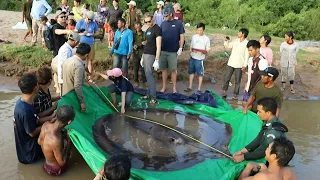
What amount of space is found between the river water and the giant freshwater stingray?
0.55 meters

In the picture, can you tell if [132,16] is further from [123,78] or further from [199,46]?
[123,78]

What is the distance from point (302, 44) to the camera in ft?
51.5

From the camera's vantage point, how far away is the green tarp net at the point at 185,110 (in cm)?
441

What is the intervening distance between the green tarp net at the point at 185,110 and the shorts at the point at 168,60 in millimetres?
1205

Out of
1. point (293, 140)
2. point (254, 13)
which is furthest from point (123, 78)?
point (254, 13)

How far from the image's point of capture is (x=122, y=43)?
8164mm

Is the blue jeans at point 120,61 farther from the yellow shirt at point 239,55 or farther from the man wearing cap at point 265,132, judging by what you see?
the man wearing cap at point 265,132

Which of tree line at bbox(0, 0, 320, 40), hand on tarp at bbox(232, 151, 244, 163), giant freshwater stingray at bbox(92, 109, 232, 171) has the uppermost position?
tree line at bbox(0, 0, 320, 40)

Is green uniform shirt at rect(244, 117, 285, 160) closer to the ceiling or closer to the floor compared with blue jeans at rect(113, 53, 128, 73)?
closer to the floor

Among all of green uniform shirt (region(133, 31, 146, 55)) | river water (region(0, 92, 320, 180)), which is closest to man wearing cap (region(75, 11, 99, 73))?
green uniform shirt (region(133, 31, 146, 55))

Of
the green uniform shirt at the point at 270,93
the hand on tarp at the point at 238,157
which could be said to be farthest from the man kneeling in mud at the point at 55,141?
the green uniform shirt at the point at 270,93

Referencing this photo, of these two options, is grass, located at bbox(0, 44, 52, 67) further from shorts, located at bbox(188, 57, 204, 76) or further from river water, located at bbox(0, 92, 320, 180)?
shorts, located at bbox(188, 57, 204, 76)

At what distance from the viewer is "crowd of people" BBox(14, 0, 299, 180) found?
4.49 m

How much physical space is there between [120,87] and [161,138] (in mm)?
1503
